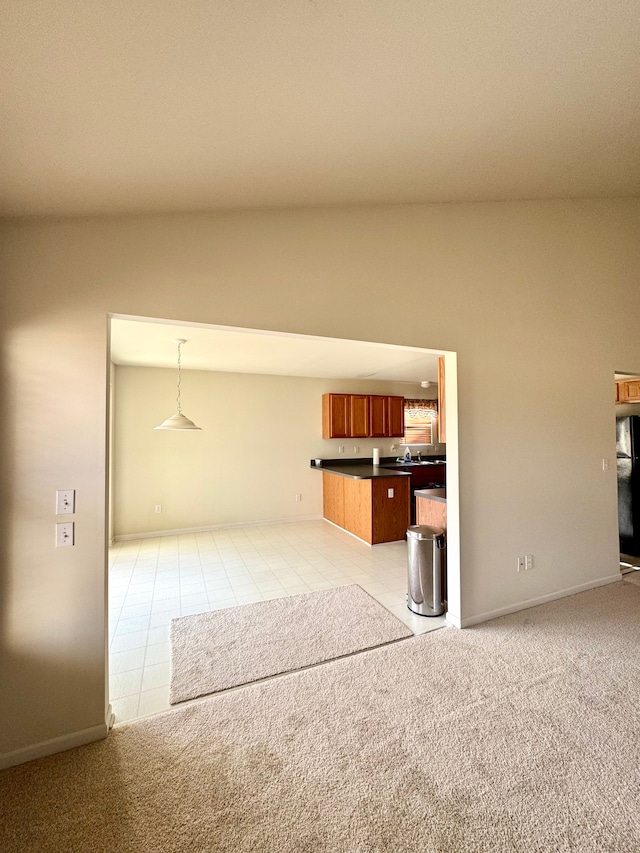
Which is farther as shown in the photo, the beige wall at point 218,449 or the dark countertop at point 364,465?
the dark countertop at point 364,465

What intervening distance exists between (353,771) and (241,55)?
273 centimetres

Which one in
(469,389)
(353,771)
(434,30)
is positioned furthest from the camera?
(469,389)

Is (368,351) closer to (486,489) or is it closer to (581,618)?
(486,489)

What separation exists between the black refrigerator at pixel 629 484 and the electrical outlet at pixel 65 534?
5.44 meters

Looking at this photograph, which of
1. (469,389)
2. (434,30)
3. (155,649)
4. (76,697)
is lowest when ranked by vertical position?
(155,649)

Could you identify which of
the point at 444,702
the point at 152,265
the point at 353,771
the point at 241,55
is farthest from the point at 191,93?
the point at 444,702

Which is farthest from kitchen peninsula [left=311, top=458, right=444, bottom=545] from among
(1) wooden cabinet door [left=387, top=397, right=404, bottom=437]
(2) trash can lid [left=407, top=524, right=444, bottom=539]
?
(1) wooden cabinet door [left=387, top=397, right=404, bottom=437]

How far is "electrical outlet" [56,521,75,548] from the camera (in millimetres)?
1566

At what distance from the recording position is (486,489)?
2590 mm

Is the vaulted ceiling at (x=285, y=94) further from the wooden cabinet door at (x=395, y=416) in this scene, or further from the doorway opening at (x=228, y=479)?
the wooden cabinet door at (x=395, y=416)

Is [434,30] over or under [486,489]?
over

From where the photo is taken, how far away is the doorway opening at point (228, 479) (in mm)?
2699

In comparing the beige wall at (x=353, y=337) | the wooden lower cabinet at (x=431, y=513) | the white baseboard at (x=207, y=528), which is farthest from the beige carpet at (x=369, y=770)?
the white baseboard at (x=207, y=528)

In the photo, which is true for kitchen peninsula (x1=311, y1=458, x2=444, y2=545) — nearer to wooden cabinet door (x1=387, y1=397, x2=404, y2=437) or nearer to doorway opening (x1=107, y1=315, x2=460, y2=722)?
doorway opening (x1=107, y1=315, x2=460, y2=722)
